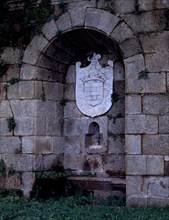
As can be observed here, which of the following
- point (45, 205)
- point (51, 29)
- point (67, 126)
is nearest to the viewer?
point (45, 205)

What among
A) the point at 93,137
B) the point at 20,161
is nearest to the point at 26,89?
the point at 20,161

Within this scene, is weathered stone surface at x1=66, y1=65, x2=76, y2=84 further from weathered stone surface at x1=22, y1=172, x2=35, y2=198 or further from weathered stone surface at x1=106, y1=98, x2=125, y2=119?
weathered stone surface at x1=22, y1=172, x2=35, y2=198

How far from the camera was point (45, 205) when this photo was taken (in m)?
6.98

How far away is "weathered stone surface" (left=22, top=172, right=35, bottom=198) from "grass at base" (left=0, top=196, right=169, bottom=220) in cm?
20

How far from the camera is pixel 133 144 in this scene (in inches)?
277

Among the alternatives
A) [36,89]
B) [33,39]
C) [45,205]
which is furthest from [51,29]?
[45,205]

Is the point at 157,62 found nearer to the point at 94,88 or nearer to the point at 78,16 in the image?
the point at 94,88

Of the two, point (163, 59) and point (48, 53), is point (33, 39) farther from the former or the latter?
point (163, 59)

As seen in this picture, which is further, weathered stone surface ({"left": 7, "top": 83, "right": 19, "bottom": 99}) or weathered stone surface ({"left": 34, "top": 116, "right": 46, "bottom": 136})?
weathered stone surface ({"left": 7, "top": 83, "right": 19, "bottom": 99})

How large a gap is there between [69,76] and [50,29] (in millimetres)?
1036

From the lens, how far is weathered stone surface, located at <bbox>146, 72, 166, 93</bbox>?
697cm

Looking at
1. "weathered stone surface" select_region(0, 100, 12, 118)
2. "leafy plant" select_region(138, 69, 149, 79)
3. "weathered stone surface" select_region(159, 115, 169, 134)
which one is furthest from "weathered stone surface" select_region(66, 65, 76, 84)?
"weathered stone surface" select_region(159, 115, 169, 134)

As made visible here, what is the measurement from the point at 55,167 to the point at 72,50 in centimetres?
209

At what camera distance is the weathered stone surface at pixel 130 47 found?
714cm
